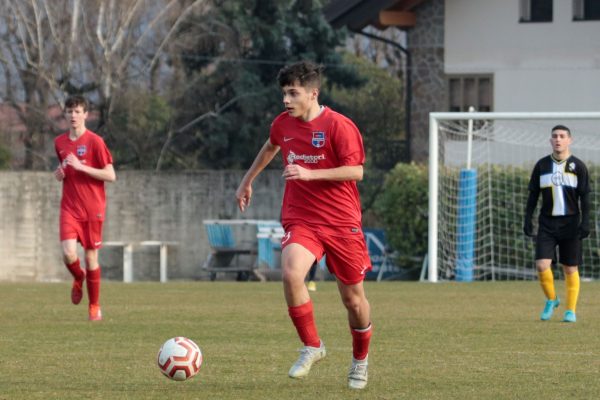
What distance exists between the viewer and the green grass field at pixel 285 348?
818 cm

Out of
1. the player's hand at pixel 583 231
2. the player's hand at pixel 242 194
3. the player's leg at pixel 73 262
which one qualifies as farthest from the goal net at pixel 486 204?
the player's hand at pixel 242 194

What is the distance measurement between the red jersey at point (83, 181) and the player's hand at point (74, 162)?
0.95ft

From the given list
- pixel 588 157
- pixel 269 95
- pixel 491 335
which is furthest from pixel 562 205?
pixel 269 95

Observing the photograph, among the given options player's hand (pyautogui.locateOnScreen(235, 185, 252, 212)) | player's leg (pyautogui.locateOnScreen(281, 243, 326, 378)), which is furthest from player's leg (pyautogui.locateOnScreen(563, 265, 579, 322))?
player's leg (pyautogui.locateOnScreen(281, 243, 326, 378))

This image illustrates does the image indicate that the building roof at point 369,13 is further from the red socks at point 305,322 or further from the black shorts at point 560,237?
the red socks at point 305,322

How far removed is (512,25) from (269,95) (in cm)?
583

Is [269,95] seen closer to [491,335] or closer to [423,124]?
[423,124]

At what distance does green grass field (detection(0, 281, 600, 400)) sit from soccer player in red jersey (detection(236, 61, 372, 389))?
391 millimetres

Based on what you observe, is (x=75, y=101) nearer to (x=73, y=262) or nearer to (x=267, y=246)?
(x=73, y=262)

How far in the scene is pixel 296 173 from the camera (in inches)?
309

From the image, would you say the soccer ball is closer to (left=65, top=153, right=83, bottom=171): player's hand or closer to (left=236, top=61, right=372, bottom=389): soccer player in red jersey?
(left=236, top=61, right=372, bottom=389): soccer player in red jersey

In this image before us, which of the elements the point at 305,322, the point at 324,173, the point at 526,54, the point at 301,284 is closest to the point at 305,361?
the point at 305,322

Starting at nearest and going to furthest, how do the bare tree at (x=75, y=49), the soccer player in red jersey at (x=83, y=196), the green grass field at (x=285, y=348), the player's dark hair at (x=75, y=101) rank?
1. the green grass field at (x=285, y=348)
2. the player's dark hair at (x=75, y=101)
3. the soccer player in red jersey at (x=83, y=196)
4. the bare tree at (x=75, y=49)

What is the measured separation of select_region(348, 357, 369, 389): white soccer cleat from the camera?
8.19 metres
